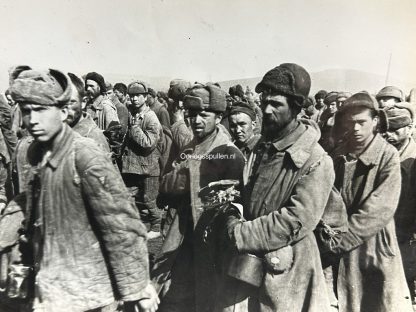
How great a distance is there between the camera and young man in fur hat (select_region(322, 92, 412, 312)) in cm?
297

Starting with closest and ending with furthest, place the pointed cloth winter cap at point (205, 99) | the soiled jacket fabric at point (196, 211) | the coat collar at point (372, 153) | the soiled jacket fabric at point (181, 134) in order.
→ the coat collar at point (372, 153) < the soiled jacket fabric at point (196, 211) < the pointed cloth winter cap at point (205, 99) < the soiled jacket fabric at point (181, 134)

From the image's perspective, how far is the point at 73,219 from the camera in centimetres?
208

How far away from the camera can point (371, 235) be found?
2.96m

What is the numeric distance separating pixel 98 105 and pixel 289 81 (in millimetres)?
4380

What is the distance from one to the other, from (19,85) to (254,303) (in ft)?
6.18

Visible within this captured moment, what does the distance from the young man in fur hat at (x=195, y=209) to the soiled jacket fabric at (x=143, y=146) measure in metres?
2.48

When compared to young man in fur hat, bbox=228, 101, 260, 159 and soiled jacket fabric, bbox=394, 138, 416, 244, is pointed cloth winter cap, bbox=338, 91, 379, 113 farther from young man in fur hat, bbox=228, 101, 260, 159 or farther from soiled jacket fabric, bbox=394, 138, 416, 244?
young man in fur hat, bbox=228, 101, 260, 159

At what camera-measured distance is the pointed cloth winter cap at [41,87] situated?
198cm

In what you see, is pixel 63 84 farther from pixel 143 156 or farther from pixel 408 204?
pixel 143 156

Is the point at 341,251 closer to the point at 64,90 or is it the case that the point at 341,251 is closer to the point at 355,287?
the point at 355,287

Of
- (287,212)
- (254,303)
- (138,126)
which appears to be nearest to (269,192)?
(287,212)

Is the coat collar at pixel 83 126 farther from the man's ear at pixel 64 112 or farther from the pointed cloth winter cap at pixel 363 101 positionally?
the pointed cloth winter cap at pixel 363 101

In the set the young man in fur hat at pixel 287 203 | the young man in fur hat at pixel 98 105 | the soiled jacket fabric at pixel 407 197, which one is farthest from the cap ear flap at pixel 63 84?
the young man in fur hat at pixel 98 105

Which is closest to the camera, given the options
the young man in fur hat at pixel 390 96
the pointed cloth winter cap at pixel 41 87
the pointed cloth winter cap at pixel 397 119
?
the pointed cloth winter cap at pixel 41 87
